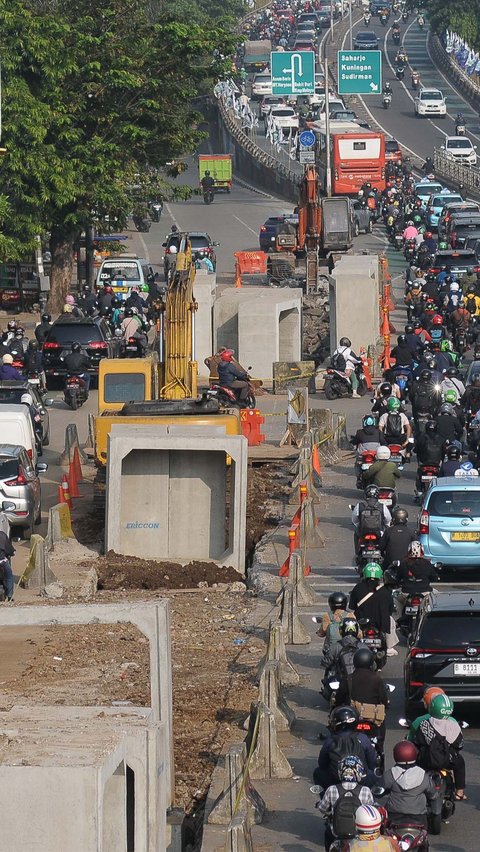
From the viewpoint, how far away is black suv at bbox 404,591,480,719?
16.6m

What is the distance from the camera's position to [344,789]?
12.6m

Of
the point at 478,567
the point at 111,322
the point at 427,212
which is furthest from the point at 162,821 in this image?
the point at 427,212

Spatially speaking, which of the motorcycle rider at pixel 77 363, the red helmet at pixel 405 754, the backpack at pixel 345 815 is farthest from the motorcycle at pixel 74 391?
the backpack at pixel 345 815

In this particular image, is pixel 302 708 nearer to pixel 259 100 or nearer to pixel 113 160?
pixel 113 160

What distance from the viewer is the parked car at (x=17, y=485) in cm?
2756

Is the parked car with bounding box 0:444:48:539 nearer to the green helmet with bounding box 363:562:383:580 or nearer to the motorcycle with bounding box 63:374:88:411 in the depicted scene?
the green helmet with bounding box 363:562:383:580

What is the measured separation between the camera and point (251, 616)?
2259 cm

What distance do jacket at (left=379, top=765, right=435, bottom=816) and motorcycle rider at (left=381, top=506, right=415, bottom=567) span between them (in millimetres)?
7950

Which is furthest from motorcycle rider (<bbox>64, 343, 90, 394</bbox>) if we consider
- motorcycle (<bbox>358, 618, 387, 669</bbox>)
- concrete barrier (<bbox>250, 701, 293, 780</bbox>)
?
concrete barrier (<bbox>250, 701, 293, 780</bbox>)

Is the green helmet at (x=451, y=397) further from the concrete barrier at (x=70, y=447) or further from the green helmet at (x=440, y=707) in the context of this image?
the green helmet at (x=440, y=707)

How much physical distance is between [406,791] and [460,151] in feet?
257

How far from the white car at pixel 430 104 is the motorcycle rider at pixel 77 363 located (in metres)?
70.8

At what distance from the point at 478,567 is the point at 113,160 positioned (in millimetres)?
32406

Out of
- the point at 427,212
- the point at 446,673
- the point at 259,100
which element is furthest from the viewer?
the point at 259,100
